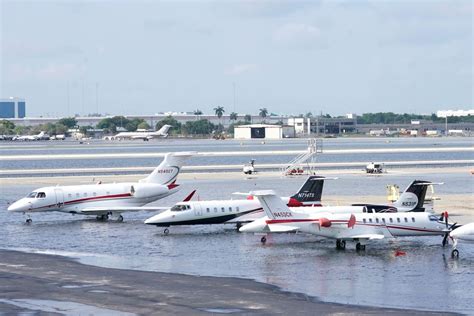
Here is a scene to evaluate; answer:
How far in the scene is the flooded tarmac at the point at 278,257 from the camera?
144 ft

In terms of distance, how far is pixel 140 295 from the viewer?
43156 millimetres

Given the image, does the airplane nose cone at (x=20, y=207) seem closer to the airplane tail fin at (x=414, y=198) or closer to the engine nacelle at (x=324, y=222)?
the airplane tail fin at (x=414, y=198)

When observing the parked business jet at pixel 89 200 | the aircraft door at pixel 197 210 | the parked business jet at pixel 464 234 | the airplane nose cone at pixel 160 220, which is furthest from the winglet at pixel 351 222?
the parked business jet at pixel 89 200

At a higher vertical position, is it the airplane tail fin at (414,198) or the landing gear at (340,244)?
the airplane tail fin at (414,198)

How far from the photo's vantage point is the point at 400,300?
41.7 meters

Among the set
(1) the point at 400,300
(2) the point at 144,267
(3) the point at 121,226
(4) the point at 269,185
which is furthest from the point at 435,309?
(4) the point at 269,185

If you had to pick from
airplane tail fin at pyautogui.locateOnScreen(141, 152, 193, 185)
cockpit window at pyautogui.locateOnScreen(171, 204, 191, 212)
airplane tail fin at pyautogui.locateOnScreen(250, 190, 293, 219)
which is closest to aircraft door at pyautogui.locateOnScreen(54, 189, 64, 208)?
airplane tail fin at pyautogui.locateOnScreen(141, 152, 193, 185)

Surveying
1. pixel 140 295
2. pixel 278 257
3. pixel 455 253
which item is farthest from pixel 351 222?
pixel 140 295

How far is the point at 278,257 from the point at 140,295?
1316 centimetres

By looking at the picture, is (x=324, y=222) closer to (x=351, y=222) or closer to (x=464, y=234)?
(x=351, y=222)

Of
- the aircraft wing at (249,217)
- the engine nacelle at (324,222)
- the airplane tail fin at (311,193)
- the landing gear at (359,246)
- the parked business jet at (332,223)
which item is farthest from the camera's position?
the airplane tail fin at (311,193)

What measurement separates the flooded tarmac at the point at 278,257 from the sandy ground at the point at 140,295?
1.68 meters

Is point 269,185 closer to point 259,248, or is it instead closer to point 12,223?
point 12,223

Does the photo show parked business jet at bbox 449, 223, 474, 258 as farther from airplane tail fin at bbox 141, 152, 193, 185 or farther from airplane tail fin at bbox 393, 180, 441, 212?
airplane tail fin at bbox 141, 152, 193, 185
